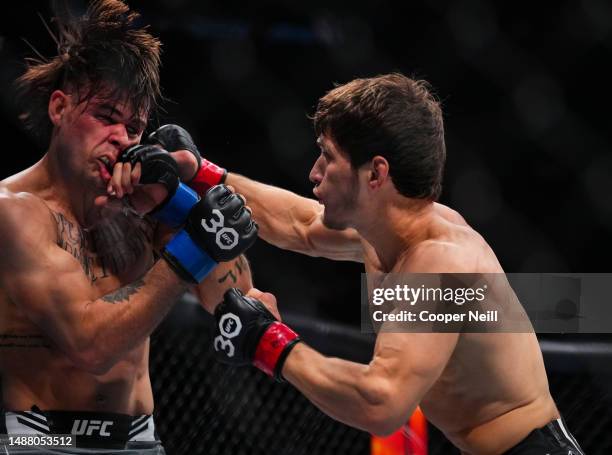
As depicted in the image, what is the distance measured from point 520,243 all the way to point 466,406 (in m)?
2.33

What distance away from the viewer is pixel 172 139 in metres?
1.98

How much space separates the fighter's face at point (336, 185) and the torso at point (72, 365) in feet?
1.20

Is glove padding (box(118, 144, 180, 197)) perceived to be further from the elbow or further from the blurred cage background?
the blurred cage background

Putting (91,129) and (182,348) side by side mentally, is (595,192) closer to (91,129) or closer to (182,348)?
(182,348)

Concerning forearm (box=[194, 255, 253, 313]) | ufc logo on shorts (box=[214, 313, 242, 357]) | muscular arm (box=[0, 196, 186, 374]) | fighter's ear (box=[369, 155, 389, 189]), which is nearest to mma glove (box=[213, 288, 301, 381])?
ufc logo on shorts (box=[214, 313, 242, 357])

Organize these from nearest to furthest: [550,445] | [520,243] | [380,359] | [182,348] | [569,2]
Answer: [380,359]
[550,445]
[182,348]
[569,2]
[520,243]

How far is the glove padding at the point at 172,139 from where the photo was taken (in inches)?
76.9

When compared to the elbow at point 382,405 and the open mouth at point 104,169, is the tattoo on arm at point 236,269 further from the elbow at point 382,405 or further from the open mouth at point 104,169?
the elbow at point 382,405

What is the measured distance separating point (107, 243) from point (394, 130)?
23.5 inches

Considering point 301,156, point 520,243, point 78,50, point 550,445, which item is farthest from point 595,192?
point 78,50

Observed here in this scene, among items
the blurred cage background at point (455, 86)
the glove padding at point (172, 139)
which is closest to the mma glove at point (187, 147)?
the glove padding at point (172, 139)

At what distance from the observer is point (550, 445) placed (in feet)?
5.54

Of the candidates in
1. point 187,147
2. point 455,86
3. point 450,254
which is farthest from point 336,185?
point 455,86

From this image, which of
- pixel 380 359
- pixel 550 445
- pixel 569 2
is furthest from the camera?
pixel 569 2
